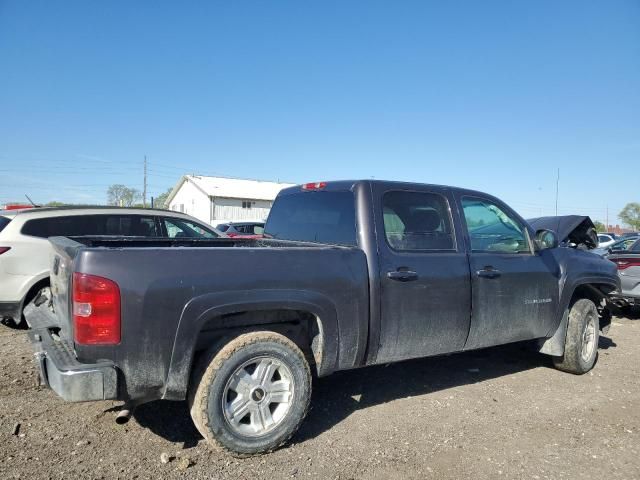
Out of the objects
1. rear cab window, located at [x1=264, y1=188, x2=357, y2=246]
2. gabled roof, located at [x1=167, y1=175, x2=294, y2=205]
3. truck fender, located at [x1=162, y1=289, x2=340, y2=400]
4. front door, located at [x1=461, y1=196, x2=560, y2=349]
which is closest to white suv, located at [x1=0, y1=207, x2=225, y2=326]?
rear cab window, located at [x1=264, y1=188, x2=357, y2=246]

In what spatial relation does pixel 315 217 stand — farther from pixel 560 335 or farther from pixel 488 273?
pixel 560 335

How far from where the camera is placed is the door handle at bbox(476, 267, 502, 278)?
13.6 ft

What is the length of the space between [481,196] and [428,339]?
1560 mm

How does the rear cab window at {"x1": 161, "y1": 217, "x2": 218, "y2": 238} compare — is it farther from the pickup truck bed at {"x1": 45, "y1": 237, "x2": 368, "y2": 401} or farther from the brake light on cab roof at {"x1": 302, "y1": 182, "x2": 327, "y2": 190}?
the pickup truck bed at {"x1": 45, "y1": 237, "x2": 368, "y2": 401}

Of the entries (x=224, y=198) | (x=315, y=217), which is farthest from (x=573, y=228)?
(x=224, y=198)

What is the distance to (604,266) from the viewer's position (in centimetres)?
534

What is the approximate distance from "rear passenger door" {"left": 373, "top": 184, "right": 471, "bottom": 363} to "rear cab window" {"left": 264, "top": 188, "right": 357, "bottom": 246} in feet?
0.85

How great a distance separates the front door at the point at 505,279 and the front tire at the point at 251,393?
1723mm

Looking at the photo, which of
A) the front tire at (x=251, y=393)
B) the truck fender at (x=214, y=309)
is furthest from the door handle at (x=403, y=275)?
the front tire at (x=251, y=393)

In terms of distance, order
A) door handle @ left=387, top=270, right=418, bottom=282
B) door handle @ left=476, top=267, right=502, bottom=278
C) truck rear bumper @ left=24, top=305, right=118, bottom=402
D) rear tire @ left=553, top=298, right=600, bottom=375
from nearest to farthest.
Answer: truck rear bumper @ left=24, top=305, right=118, bottom=402, door handle @ left=387, top=270, right=418, bottom=282, door handle @ left=476, top=267, right=502, bottom=278, rear tire @ left=553, top=298, right=600, bottom=375

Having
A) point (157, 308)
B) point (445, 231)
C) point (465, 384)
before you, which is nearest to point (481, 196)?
point (445, 231)

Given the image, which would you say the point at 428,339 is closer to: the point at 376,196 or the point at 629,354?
the point at 376,196

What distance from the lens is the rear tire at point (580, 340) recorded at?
16.6ft

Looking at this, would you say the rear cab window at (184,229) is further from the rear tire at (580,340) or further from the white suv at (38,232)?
the rear tire at (580,340)
